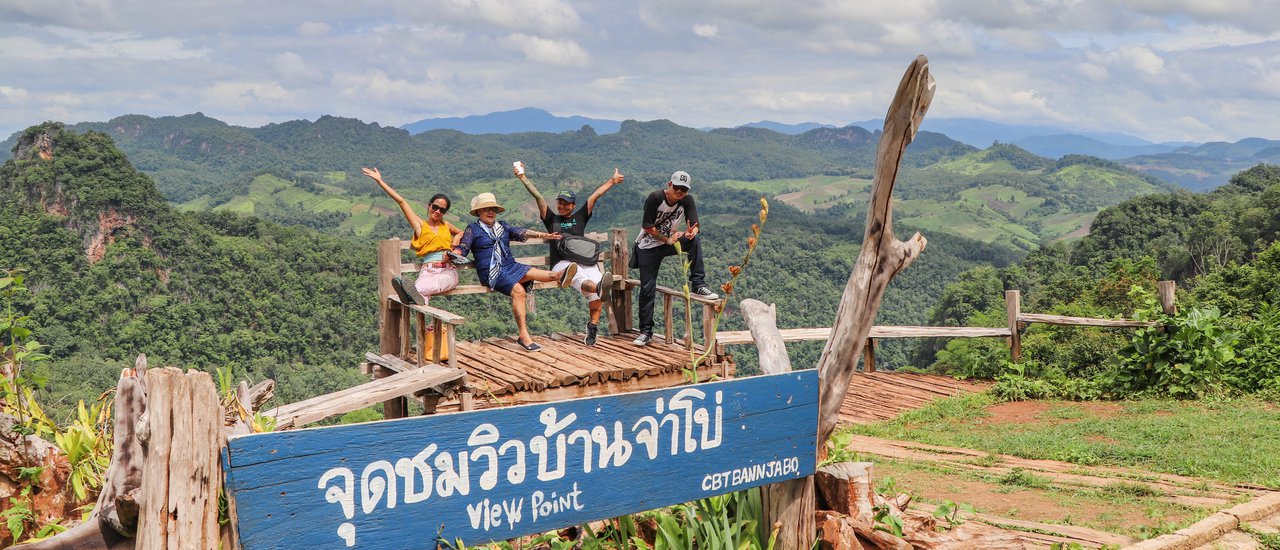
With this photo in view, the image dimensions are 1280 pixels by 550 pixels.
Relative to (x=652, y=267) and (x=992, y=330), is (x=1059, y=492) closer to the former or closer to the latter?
(x=652, y=267)

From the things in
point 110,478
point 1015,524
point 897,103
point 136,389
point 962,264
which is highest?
point 897,103

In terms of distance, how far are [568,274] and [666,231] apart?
925mm

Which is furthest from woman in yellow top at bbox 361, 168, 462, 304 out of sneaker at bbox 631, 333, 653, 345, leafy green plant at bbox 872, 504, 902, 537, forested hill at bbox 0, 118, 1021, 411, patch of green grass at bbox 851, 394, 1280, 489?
forested hill at bbox 0, 118, 1021, 411

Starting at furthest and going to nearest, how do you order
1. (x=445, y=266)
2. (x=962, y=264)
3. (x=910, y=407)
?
1. (x=962, y=264)
2. (x=910, y=407)
3. (x=445, y=266)

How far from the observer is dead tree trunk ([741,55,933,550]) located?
3771 mm

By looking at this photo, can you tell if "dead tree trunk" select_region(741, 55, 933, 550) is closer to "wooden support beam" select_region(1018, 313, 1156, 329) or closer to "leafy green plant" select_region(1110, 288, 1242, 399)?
"leafy green plant" select_region(1110, 288, 1242, 399)

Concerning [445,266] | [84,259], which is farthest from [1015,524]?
[84,259]

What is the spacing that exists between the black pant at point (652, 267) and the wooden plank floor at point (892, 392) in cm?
230

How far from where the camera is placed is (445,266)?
8.31 meters

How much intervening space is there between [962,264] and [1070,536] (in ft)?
230

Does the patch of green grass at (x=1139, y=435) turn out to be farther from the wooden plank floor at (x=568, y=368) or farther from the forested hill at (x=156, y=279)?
the forested hill at (x=156, y=279)

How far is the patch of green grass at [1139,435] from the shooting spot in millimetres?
6926

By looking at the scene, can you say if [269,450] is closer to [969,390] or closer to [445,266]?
[445,266]

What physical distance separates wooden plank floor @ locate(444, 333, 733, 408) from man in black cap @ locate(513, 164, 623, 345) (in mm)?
402
